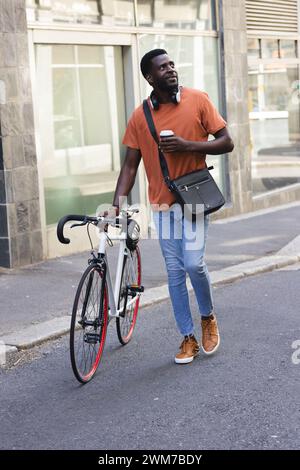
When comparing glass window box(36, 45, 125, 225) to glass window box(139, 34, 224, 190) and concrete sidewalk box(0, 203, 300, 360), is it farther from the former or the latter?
glass window box(139, 34, 224, 190)

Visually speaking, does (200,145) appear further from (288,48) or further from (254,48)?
(288,48)

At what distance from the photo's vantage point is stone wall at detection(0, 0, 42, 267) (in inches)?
359

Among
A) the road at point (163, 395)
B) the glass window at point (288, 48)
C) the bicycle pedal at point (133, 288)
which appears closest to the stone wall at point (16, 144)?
the road at point (163, 395)

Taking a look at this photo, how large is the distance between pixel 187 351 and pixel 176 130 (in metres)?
1.39

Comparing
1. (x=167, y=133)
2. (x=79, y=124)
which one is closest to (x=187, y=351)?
(x=167, y=133)

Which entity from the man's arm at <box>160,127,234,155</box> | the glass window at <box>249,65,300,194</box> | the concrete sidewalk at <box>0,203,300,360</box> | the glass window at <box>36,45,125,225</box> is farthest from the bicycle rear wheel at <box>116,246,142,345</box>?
the glass window at <box>249,65,300,194</box>

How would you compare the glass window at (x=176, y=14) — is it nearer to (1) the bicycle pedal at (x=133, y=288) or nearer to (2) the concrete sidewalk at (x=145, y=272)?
(2) the concrete sidewalk at (x=145, y=272)

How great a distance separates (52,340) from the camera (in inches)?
264

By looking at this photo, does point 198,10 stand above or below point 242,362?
Answer: above

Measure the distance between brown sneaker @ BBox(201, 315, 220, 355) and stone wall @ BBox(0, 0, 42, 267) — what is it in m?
3.62

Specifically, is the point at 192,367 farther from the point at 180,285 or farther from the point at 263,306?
the point at 263,306

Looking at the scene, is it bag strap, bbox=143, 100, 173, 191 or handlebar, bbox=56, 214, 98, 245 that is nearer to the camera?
handlebar, bbox=56, 214, 98, 245
